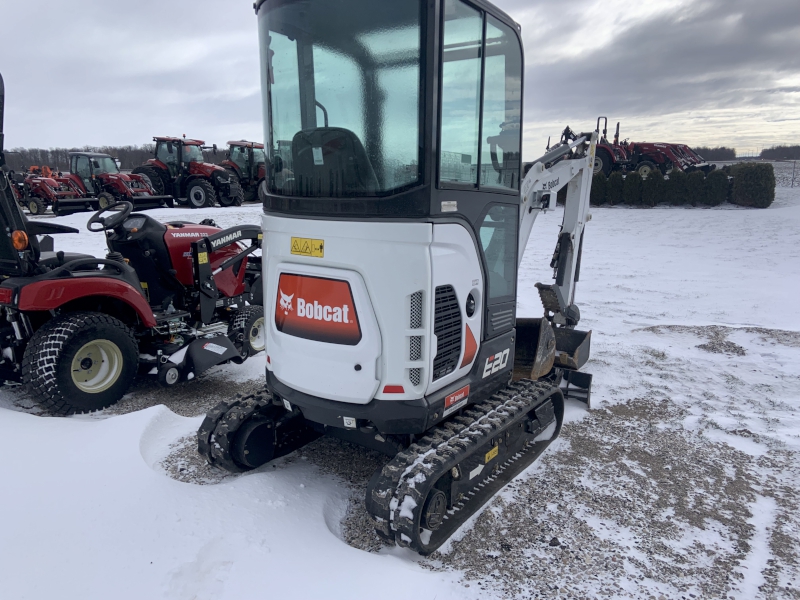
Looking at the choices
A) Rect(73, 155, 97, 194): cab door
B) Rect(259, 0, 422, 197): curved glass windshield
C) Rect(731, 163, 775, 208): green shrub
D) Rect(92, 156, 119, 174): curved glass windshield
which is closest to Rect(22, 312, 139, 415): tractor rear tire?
Rect(259, 0, 422, 197): curved glass windshield

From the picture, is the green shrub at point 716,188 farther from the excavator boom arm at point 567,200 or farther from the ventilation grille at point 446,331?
the ventilation grille at point 446,331

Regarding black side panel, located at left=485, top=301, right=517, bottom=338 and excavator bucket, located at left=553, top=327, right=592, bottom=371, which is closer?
black side panel, located at left=485, top=301, right=517, bottom=338

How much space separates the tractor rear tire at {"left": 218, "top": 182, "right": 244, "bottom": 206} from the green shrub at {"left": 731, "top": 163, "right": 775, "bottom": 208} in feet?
56.8

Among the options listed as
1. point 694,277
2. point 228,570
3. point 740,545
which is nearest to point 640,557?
point 740,545

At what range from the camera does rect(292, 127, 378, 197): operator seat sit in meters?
2.73

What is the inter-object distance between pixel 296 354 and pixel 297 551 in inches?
39.5

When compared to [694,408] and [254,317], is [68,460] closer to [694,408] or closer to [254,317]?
[254,317]

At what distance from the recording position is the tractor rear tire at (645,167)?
823 inches

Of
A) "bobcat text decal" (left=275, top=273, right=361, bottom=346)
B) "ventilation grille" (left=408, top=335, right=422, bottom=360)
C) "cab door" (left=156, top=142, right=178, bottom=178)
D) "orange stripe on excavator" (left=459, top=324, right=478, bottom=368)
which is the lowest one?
"orange stripe on excavator" (left=459, top=324, right=478, bottom=368)

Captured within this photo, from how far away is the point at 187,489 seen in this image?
3162 millimetres

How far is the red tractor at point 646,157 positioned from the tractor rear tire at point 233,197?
13.4 m

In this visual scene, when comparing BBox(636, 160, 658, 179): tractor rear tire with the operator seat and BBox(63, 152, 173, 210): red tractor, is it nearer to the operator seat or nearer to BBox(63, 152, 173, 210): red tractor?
BBox(63, 152, 173, 210): red tractor

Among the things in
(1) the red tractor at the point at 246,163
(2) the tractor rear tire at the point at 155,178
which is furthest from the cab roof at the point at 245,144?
(2) the tractor rear tire at the point at 155,178

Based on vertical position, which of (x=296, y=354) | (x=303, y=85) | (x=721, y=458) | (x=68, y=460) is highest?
(x=303, y=85)
